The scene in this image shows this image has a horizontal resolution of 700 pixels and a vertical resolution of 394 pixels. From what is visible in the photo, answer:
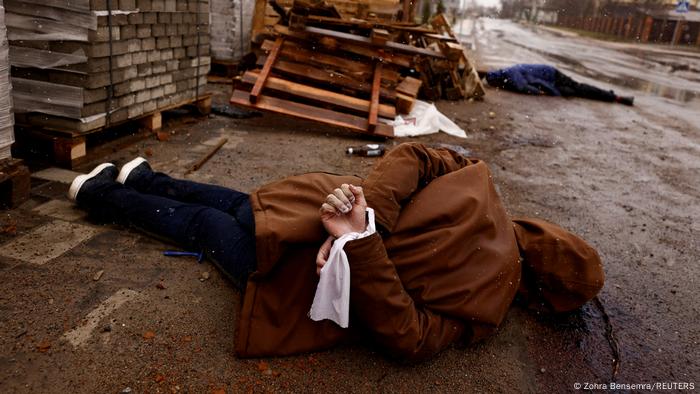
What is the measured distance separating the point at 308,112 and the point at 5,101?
3462 mm

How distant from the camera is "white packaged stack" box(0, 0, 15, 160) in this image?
11.1 feet

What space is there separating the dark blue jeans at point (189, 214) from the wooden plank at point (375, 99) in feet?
10.8

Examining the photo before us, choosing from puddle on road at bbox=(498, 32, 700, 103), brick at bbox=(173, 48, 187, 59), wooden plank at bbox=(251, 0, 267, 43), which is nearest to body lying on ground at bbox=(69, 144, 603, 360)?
brick at bbox=(173, 48, 187, 59)

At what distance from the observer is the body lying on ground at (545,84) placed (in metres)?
10.6

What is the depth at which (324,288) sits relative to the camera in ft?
7.36

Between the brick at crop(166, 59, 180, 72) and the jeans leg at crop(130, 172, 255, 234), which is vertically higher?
the brick at crop(166, 59, 180, 72)

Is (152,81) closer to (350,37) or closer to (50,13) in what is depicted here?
(50,13)

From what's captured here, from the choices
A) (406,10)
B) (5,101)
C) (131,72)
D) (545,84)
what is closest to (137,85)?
(131,72)

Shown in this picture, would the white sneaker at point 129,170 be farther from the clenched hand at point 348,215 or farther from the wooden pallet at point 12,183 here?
the clenched hand at point 348,215

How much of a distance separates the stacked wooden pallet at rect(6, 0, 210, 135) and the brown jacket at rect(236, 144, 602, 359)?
8.97 feet

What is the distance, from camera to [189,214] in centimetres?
325

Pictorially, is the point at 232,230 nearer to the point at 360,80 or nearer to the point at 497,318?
the point at 497,318

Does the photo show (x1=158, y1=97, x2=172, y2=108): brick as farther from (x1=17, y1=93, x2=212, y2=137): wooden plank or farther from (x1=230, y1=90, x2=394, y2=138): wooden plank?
(x1=17, y1=93, x2=212, y2=137): wooden plank

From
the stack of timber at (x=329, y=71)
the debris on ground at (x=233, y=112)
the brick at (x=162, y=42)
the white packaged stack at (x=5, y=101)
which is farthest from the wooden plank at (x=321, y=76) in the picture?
the white packaged stack at (x=5, y=101)
